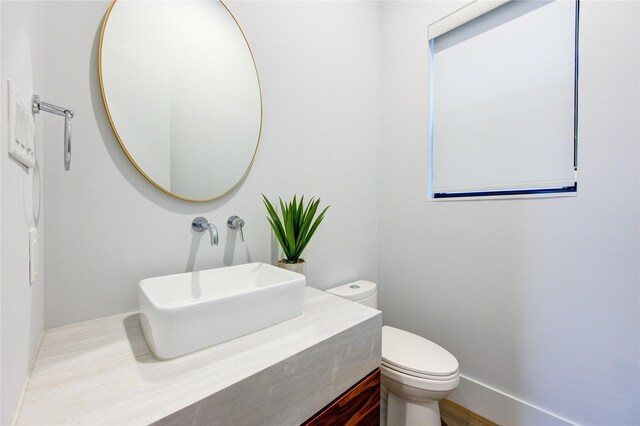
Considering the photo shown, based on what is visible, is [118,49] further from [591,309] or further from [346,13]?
[591,309]

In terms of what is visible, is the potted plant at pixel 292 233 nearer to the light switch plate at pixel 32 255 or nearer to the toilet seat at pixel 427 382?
the toilet seat at pixel 427 382

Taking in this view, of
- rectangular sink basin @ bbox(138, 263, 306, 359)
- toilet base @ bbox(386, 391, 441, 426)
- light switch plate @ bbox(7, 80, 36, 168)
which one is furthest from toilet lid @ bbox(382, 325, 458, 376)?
light switch plate @ bbox(7, 80, 36, 168)

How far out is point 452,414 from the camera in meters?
1.48

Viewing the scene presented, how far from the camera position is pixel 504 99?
1.43m

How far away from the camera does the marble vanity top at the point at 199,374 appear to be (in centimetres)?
51

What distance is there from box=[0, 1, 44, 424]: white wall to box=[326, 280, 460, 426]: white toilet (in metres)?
1.16

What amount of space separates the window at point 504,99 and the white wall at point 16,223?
5.78 feet

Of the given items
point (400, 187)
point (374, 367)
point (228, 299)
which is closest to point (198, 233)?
point (228, 299)

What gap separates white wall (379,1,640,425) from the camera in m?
1.09

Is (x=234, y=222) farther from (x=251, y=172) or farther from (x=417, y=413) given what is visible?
(x=417, y=413)

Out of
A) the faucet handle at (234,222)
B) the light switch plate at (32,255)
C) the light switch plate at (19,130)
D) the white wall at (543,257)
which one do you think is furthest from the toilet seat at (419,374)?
the light switch plate at (19,130)

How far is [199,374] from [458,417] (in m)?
1.54

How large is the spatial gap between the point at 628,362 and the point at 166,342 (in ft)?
5.58

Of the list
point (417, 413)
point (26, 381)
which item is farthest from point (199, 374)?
point (417, 413)
